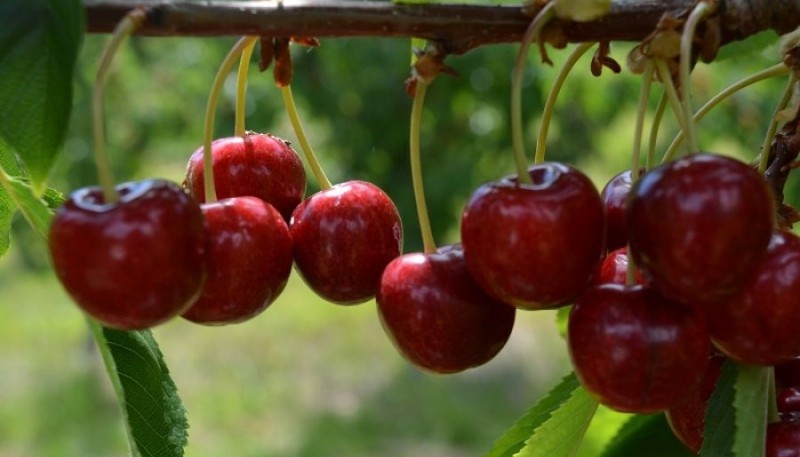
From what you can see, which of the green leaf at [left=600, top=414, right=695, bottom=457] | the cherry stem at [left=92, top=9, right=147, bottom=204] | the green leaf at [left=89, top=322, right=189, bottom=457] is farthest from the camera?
the green leaf at [left=600, top=414, right=695, bottom=457]

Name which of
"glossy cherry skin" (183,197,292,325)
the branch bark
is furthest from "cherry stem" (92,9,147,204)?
"glossy cherry skin" (183,197,292,325)

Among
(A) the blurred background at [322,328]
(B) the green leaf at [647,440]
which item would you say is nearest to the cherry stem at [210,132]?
(B) the green leaf at [647,440]

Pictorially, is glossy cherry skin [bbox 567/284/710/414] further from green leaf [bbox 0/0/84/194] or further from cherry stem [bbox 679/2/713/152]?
green leaf [bbox 0/0/84/194]

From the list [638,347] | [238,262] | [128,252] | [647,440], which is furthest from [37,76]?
[647,440]

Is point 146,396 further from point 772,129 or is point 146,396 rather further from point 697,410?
point 772,129

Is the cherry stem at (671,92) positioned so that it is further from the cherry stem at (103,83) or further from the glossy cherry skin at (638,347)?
the cherry stem at (103,83)
